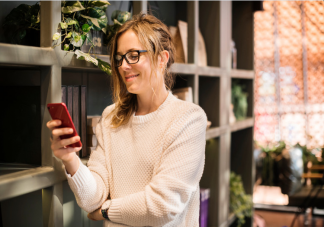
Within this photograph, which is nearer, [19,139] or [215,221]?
[19,139]

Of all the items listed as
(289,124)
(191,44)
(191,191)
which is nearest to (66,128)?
(191,191)

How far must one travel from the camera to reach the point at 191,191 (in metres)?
1.15

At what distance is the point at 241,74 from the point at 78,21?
1.72m

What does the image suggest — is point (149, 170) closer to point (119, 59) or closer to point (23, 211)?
point (119, 59)

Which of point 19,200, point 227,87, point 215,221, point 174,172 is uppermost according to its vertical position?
point 227,87

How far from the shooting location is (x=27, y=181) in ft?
3.28

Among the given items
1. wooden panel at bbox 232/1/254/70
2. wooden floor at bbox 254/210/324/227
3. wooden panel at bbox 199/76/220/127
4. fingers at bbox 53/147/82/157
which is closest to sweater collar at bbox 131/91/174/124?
fingers at bbox 53/147/82/157

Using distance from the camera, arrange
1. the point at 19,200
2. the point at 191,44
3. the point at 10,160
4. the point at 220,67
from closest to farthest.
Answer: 1. the point at 10,160
2. the point at 19,200
3. the point at 191,44
4. the point at 220,67

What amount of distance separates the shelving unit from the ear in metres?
0.24

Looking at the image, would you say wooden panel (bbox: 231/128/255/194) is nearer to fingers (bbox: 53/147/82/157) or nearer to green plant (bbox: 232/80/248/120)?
green plant (bbox: 232/80/248/120)

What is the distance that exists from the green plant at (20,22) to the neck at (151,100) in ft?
1.50

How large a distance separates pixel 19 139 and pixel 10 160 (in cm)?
9

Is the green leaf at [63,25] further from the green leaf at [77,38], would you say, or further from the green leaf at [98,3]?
the green leaf at [98,3]

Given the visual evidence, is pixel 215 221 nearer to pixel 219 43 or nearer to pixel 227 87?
pixel 227 87
